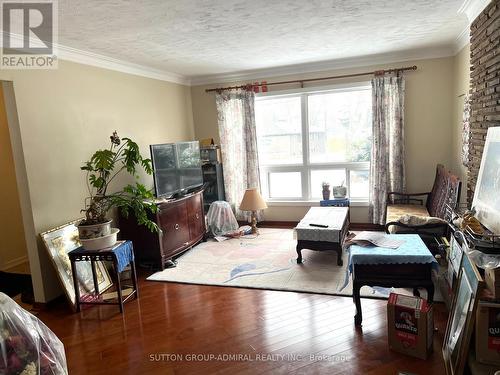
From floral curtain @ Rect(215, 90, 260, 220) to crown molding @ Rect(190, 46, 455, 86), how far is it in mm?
258

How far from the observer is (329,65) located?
4.92m

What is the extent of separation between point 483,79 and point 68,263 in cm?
394

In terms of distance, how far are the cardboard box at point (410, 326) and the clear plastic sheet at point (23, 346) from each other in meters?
2.03

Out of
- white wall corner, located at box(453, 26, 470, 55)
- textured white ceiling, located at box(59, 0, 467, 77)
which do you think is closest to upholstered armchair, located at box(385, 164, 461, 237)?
white wall corner, located at box(453, 26, 470, 55)

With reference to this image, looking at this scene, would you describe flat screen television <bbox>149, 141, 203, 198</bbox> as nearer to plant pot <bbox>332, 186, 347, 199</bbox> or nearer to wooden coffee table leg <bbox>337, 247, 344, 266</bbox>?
plant pot <bbox>332, 186, 347, 199</bbox>

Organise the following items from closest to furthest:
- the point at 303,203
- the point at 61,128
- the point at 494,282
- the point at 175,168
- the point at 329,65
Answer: the point at 494,282 → the point at 61,128 → the point at 175,168 → the point at 329,65 → the point at 303,203

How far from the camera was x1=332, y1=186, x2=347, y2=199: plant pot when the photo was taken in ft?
16.5

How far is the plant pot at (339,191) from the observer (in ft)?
16.5

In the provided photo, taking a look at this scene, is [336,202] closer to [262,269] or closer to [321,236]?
[321,236]

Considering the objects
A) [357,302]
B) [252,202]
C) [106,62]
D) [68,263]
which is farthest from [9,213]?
[357,302]

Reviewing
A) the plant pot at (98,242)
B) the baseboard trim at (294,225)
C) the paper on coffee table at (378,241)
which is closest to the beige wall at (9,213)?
the plant pot at (98,242)

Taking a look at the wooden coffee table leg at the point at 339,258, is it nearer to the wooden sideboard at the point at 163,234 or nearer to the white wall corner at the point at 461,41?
the wooden sideboard at the point at 163,234

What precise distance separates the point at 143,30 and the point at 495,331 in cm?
327
